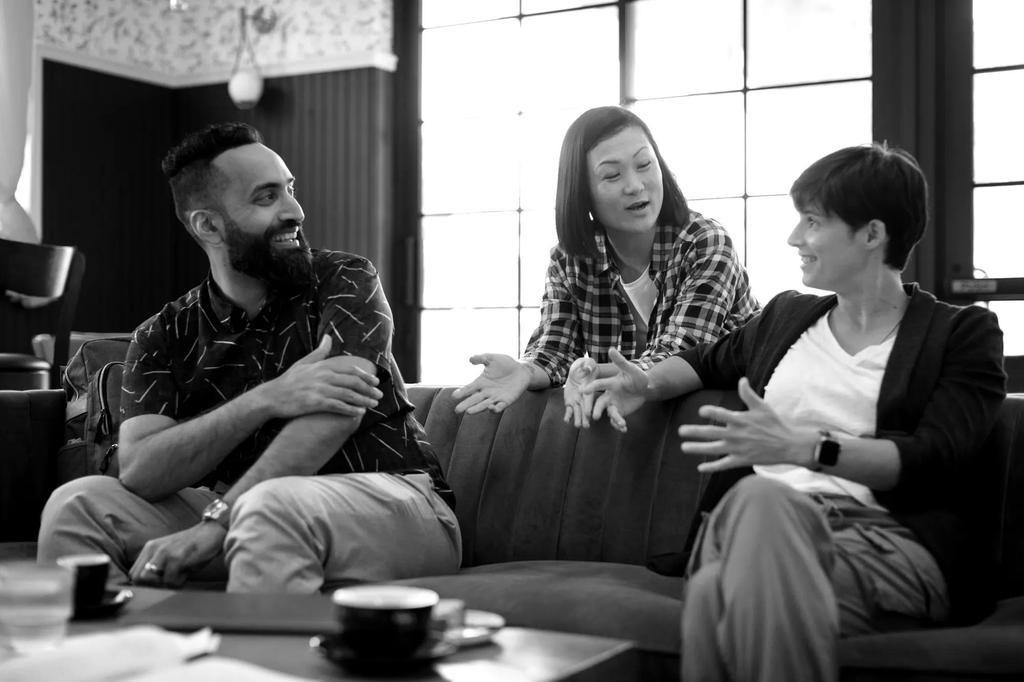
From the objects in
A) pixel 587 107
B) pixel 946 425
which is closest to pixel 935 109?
pixel 587 107

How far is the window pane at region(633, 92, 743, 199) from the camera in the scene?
181 inches

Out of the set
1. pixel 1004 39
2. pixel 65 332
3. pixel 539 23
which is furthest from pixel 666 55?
pixel 65 332

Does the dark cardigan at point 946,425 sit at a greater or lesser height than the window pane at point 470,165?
lesser

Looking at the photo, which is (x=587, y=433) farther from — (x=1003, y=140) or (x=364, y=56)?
(x=364, y=56)

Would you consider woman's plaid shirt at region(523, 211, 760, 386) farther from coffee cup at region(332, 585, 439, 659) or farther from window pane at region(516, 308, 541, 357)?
window pane at region(516, 308, 541, 357)

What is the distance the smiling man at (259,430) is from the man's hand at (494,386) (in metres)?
0.13

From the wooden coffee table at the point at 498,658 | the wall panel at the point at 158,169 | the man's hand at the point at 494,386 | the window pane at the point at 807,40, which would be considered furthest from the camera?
the wall panel at the point at 158,169

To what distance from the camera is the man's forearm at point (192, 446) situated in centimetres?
212

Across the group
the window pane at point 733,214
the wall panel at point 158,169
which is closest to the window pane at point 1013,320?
the window pane at point 733,214

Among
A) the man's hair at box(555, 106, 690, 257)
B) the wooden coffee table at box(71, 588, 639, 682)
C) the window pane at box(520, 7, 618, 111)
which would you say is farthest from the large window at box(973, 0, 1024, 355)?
the wooden coffee table at box(71, 588, 639, 682)

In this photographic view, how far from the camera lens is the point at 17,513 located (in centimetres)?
259

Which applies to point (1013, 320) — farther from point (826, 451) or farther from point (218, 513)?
point (218, 513)

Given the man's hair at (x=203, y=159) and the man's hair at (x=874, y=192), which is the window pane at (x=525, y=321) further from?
the man's hair at (x=874, y=192)

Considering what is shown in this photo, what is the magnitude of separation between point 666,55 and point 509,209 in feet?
3.09
